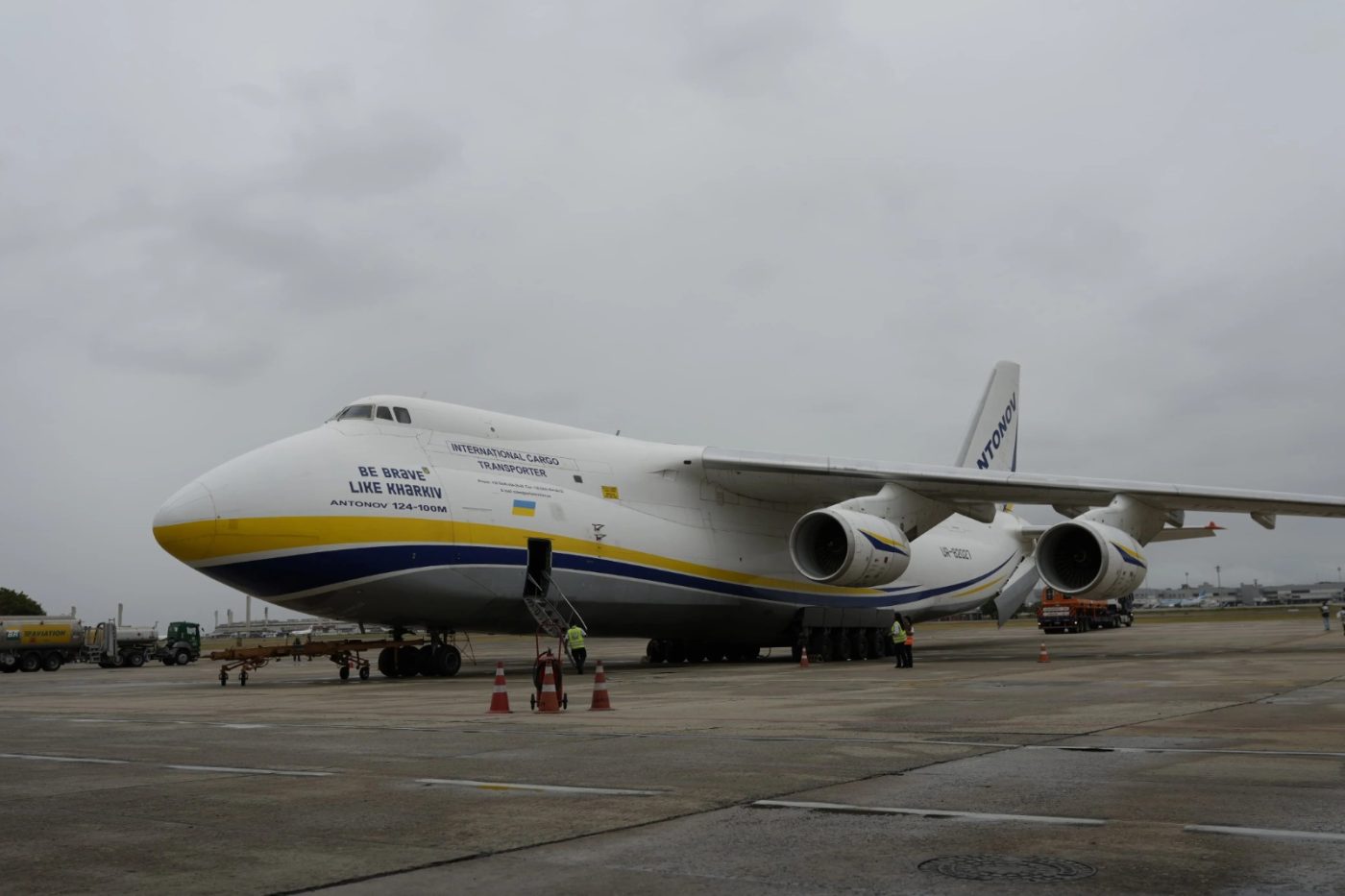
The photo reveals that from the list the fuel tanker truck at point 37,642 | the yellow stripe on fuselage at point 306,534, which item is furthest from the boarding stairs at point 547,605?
the fuel tanker truck at point 37,642

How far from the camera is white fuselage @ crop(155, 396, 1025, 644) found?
61.9ft

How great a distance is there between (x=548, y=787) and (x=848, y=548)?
15.7 meters

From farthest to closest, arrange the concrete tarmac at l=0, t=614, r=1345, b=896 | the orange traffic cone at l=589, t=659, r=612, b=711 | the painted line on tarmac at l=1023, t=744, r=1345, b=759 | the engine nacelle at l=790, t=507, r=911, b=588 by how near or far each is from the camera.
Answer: the engine nacelle at l=790, t=507, r=911, b=588, the orange traffic cone at l=589, t=659, r=612, b=711, the painted line on tarmac at l=1023, t=744, r=1345, b=759, the concrete tarmac at l=0, t=614, r=1345, b=896

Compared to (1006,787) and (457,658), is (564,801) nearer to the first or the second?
(1006,787)

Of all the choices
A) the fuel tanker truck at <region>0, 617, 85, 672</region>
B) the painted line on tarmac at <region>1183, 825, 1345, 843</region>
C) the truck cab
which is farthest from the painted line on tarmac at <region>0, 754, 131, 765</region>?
the truck cab

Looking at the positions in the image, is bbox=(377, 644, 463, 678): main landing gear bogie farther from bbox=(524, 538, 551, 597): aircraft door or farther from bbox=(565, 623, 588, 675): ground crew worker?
bbox=(565, 623, 588, 675): ground crew worker

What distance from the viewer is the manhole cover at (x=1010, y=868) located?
4.57 metres

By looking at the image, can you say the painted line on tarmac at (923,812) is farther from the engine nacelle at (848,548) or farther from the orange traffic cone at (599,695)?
the engine nacelle at (848,548)

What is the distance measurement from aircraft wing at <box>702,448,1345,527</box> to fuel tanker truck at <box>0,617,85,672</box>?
996 inches

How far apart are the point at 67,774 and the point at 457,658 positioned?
14995 millimetres

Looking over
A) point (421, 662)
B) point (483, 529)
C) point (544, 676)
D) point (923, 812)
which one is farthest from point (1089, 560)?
point (923, 812)

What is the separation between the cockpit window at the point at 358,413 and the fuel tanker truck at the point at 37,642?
23.3 m

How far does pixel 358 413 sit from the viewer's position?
20.8m

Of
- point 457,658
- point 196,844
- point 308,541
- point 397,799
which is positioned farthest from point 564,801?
point 457,658
